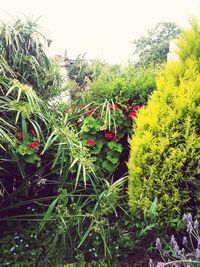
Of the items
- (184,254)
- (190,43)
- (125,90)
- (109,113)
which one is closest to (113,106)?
(109,113)

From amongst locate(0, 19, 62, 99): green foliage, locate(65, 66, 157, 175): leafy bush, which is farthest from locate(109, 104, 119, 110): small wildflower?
locate(0, 19, 62, 99): green foliage

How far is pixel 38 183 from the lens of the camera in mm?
2508

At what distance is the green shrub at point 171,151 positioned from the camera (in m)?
1.97

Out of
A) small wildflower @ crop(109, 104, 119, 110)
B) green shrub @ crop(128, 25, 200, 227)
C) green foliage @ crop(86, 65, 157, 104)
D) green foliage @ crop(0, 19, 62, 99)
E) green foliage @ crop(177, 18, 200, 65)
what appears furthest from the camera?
green foliage @ crop(86, 65, 157, 104)

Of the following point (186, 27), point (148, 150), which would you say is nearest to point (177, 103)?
point (148, 150)

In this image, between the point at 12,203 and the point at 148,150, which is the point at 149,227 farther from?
the point at 12,203

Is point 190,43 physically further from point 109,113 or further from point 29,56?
point 29,56

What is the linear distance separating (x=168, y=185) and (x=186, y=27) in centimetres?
133

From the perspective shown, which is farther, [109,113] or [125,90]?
[125,90]

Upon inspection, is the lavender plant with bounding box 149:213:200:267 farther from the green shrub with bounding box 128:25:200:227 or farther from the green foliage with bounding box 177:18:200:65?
the green foliage with bounding box 177:18:200:65

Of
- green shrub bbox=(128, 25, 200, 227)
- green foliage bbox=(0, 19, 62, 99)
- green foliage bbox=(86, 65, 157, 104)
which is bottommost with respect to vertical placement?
green shrub bbox=(128, 25, 200, 227)

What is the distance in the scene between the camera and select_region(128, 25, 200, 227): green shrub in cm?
197

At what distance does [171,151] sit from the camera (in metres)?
2.02

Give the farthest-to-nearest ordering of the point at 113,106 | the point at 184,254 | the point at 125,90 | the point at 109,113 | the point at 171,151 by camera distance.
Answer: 1. the point at 125,90
2. the point at 113,106
3. the point at 109,113
4. the point at 171,151
5. the point at 184,254
